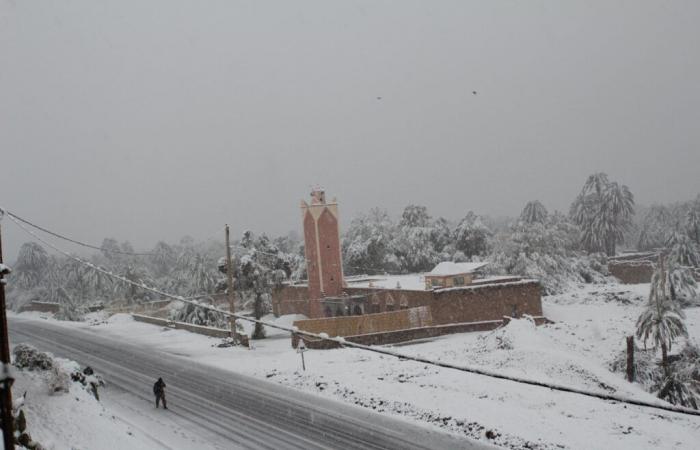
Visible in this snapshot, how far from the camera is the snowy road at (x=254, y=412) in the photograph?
1677 centimetres

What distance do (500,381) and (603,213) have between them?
6176 cm

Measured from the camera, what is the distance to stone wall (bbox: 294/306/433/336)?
33844 millimetres

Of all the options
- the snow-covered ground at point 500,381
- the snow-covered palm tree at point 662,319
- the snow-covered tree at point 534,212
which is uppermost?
the snow-covered tree at point 534,212

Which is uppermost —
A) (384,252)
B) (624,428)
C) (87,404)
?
(384,252)

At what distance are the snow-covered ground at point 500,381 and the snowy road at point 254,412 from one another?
1.14 metres

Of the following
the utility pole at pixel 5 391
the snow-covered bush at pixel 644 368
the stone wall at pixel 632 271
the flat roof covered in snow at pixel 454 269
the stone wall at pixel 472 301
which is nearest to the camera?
the utility pole at pixel 5 391

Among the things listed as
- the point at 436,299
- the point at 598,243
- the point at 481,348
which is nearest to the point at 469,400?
the point at 481,348

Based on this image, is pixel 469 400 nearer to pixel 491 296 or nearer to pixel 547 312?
pixel 491 296

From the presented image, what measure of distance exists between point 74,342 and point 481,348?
26142 mm

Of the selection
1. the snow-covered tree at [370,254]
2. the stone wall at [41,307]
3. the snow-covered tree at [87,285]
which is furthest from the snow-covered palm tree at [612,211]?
the stone wall at [41,307]

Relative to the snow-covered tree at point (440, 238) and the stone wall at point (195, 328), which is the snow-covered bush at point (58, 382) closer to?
the stone wall at point (195, 328)

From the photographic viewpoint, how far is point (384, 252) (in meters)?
67.6

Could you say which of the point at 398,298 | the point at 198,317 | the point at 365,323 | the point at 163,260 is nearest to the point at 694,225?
the point at 398,298

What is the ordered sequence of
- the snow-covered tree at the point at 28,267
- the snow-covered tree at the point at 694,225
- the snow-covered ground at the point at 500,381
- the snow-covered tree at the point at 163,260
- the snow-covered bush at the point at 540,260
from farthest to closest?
1. the snow-covered tree at the point at 163,260
2. the snow-covered tree at the point at 28,267
3. the snow-covered tree at the point at 694,225
4. the snow-covered bush at the point at 540,260
5. the snow-covered ground at the point at 500,381
